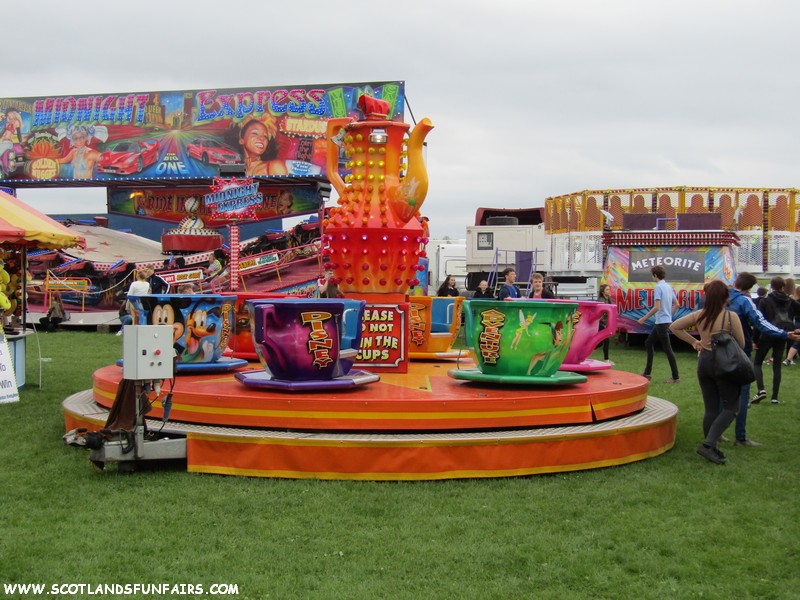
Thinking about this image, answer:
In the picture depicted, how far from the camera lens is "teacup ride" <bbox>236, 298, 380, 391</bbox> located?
718 centimetres

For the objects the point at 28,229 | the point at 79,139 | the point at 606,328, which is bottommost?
the point at 606,328

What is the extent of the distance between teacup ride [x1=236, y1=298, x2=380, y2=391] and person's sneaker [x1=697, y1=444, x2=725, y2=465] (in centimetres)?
293

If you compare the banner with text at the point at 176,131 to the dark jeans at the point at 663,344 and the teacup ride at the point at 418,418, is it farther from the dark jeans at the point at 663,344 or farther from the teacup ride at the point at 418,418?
the teacup ride at the point at 418,418

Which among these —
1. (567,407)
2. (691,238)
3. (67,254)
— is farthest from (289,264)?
(567,407)

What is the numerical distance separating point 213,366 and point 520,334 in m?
3.15

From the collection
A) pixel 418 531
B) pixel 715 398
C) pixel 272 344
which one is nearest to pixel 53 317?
pixel 272 344

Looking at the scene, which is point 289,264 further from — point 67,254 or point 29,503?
point 29,503

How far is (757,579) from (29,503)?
467 cm

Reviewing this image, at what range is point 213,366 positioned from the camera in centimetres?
873

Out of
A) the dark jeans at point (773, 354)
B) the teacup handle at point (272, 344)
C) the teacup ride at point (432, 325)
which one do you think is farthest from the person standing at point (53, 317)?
the dark jeans at point (773, 354)

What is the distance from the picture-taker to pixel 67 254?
26016 millimetres

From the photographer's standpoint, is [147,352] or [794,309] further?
[794,309]

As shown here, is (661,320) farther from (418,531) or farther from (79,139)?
(79,139)

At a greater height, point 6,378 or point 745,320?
point 745,320
